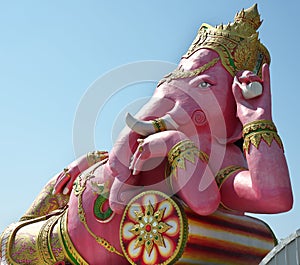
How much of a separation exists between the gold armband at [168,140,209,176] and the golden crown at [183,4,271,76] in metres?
0.95

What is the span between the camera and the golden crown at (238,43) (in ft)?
18.2

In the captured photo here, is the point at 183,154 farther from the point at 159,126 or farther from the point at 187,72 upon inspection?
the point at 187,72

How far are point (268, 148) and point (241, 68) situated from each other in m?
1.18

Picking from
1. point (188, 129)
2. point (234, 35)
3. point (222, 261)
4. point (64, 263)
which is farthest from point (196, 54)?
point (64, 263)

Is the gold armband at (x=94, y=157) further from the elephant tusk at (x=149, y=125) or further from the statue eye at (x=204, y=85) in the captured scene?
the statue eye at (x=204, y=85)

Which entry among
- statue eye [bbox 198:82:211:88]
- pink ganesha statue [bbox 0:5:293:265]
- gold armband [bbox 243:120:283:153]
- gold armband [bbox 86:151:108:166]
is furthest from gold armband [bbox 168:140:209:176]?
gold armband [bbox 86:151:108:166]

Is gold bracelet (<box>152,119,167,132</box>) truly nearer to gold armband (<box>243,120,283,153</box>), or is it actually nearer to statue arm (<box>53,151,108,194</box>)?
gold armband (<box>243,120,283,153</box>)

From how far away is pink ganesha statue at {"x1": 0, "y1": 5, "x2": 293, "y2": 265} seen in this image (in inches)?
188

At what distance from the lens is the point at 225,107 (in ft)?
17.6

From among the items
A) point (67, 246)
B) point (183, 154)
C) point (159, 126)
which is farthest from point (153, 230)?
point (67, 246)

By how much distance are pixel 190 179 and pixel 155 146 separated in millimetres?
452

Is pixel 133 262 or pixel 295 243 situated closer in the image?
pixel 295 243

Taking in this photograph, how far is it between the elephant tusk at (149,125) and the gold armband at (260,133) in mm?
768

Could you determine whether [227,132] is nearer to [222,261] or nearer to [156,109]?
[156,109]
